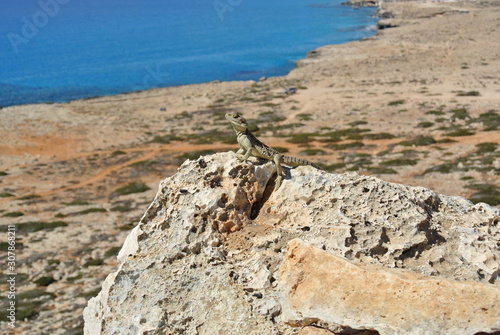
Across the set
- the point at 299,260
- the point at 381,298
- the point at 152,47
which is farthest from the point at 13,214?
the point at 152,47

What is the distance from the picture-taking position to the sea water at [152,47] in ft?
300

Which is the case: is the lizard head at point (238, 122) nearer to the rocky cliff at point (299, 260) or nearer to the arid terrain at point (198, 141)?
the rocky cliff at point (299, 260)

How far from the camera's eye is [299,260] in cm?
509

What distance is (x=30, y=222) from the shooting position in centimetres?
2528

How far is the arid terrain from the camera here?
20.7 m

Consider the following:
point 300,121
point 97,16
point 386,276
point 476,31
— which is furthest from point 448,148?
point 97,16

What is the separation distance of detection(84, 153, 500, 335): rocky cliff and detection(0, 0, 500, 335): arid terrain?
34.4ft

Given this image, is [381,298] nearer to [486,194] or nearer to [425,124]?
[486,194]

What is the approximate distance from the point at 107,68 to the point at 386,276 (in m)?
108

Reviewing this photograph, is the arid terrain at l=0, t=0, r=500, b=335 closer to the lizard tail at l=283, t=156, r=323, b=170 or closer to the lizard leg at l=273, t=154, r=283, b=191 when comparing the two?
the lizard tail at l=283, t=156, r=323, b=170

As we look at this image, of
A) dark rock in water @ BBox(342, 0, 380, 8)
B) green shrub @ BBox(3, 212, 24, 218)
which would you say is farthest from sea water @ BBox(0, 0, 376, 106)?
green shrub @ BBox(3, 212, 24, 218)

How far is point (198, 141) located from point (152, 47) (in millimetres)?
88088

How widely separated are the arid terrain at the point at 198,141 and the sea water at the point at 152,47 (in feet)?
58.5

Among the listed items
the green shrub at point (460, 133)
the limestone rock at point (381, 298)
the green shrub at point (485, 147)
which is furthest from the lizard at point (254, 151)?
the green shrub at point (460, 133)
